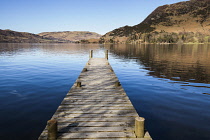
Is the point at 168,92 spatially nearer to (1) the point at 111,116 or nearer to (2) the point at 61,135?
(1) the point at 111,116

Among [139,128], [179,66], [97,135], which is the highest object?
[179,66]

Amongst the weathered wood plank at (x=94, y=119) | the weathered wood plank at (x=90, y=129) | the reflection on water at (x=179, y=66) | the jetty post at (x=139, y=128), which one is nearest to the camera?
the jetty post at (x=139, y=128)

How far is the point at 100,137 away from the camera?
5.60 meters

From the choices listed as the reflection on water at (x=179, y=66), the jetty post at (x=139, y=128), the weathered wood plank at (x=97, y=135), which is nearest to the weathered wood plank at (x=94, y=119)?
the weathered wood plank at (x=97, y=135)


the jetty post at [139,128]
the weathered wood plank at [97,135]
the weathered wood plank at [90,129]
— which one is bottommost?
the weathered wood plank at [97,135]

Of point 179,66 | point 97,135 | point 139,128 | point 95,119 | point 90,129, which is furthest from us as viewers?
point 179,66

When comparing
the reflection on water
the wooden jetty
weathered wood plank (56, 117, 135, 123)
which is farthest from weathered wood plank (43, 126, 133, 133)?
the reflection on water

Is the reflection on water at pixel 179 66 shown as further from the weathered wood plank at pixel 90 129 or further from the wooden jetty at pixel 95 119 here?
the weathered wood plank at pixel 90 129

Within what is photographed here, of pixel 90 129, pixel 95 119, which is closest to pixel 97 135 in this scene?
pixel 90 129

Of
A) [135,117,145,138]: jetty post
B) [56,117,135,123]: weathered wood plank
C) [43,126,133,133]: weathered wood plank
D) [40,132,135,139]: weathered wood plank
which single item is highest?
[135,117,145,138]: jetty post

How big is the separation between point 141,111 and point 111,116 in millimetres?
4611

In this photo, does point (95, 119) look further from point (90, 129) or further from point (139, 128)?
point (139, 128)

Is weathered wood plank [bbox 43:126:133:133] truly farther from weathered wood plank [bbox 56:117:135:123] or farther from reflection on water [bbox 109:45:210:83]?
reflection on water [bbox 109:45:210:83]

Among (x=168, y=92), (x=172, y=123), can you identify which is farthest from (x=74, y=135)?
(x=168, y=92)
